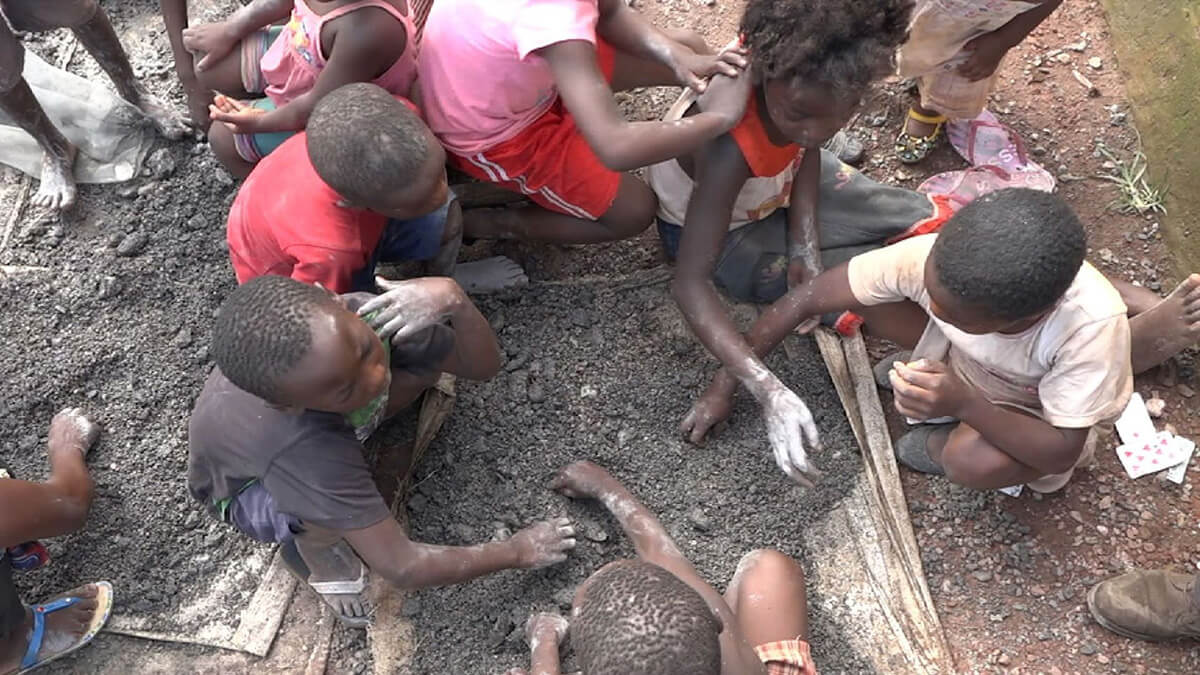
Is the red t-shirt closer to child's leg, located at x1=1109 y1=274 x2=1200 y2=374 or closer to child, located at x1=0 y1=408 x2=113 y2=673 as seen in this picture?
child, located at x1=0 y1=408 x2=113 y2=673

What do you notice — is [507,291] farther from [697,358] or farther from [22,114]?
[22,114]

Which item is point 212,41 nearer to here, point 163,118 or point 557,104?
point 163,118

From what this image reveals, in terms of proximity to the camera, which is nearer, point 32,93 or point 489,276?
point 489,276

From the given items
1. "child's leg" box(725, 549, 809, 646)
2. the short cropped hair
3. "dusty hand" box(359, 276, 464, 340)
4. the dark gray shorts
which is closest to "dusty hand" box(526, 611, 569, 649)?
"child's leg" box(725, 549, 809, 646)

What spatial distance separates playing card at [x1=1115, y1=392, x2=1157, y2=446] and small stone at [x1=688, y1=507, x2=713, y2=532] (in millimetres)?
1051

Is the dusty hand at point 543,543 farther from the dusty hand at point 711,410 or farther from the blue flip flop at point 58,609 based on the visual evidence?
the blue flip flop at point 58,609

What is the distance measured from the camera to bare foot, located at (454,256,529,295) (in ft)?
8.40

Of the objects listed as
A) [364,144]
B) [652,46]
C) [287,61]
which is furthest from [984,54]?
[287,61]

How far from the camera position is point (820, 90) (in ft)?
6.35

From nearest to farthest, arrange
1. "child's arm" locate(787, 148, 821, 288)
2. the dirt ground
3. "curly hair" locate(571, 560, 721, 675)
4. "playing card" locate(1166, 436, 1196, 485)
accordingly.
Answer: "curly hair" locate(571, 560, 721, 675) → the dirt ground → "playing card" locate(1166, 436, 1196, 485) → "child's arm" locate(787, 148, 821, 288)

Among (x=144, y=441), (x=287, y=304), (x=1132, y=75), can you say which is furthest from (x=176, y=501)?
(x=1132, y=75)

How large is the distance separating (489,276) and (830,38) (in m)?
1.10

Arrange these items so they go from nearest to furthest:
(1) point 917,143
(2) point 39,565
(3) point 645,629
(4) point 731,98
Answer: (3) point 645,629 → (4) point 731,98 → (2) point 39,565 → (1) point 917,143

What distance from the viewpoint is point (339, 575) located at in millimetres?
2143
